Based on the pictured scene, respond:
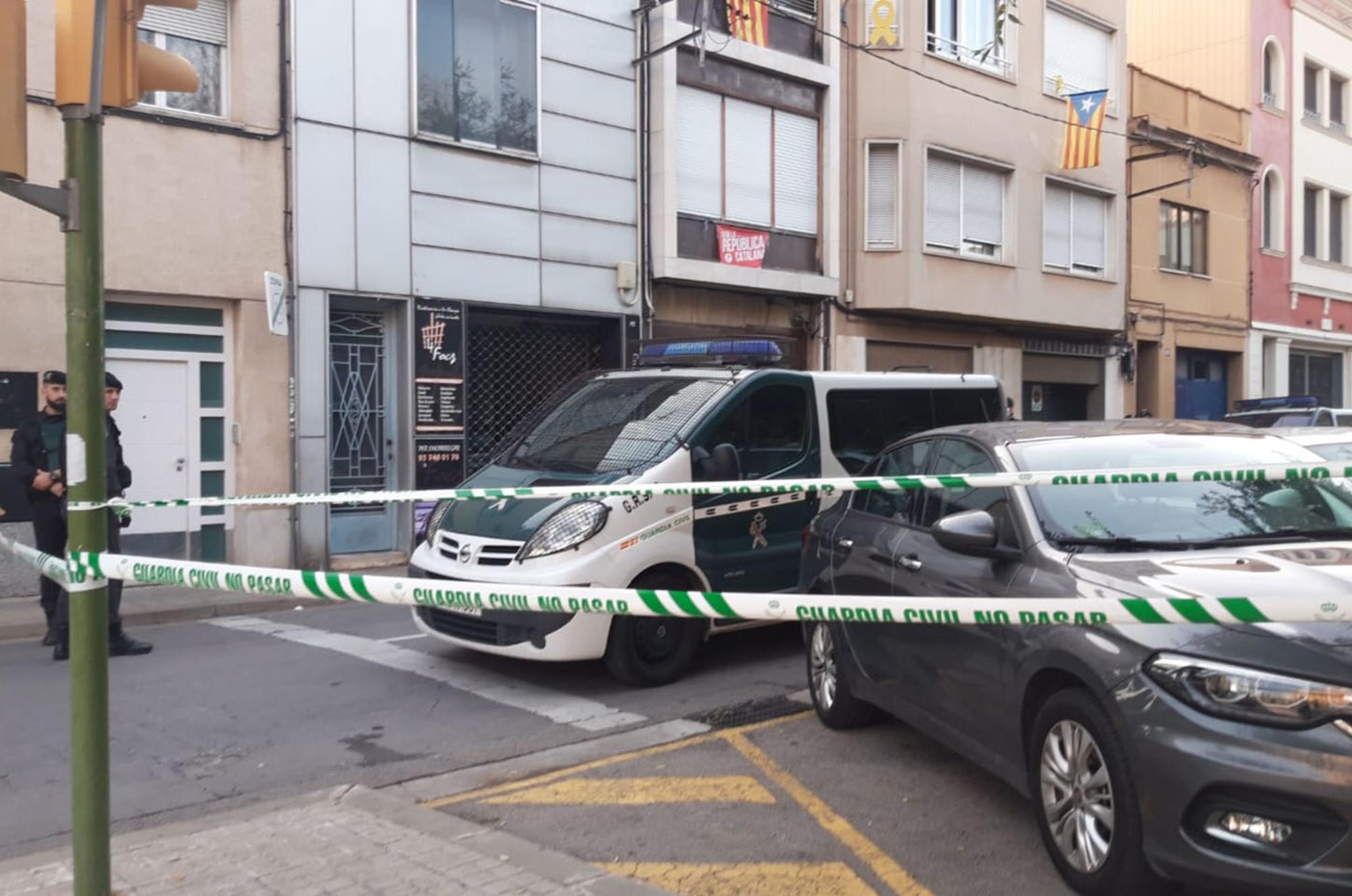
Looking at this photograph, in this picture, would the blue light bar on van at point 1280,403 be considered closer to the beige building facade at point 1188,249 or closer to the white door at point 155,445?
the beige building facade at point 1188,249

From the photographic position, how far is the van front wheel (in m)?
7.03

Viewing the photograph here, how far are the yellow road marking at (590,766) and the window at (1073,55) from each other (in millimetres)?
17768

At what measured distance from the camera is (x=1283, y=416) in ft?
54.5

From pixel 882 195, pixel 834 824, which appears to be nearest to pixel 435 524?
pixel 834 824

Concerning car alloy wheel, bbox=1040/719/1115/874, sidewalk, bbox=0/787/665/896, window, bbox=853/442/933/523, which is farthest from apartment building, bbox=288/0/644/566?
car alloy wheel, bbox=1040/719/1115/874

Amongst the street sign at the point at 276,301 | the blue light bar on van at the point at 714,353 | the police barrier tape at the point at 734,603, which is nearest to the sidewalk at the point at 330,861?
the police barrier tape at the point at 734,603

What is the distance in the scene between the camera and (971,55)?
1988 cm

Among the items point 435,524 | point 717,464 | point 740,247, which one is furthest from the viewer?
point 740,247

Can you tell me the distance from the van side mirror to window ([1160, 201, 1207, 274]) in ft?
64.3

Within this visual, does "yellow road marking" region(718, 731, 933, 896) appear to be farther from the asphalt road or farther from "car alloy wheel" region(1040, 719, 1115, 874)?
"car alloy wheel" region(1040, 719, 1115, 874)

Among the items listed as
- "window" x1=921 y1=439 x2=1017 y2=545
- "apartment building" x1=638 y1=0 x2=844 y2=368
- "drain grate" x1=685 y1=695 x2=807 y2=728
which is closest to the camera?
"window" x1=921 y1=439 x2=1017 y2=545

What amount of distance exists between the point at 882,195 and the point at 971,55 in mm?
3169

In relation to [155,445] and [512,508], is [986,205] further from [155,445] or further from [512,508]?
[512,508]

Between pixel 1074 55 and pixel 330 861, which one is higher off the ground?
pixel 1074 55
